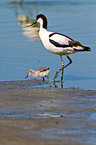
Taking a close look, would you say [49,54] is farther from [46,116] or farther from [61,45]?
[46,116]

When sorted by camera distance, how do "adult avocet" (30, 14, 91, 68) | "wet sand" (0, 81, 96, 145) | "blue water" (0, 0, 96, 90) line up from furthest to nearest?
1. "blue water" (0, 0, 96, 90)
2. "adult avocet" (30, 14, 91, 68)
3. "wet sand" (0, 81, 96, 145)

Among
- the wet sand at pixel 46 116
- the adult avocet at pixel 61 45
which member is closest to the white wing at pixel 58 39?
the adult avocet at pixel 61 45

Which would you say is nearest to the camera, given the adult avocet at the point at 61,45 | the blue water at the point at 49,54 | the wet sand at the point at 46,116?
the wet sand at the point at 46,116

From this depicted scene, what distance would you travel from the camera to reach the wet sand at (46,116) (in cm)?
541

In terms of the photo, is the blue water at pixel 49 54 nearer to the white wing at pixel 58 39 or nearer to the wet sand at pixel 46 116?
the white wing at pixel 58 39

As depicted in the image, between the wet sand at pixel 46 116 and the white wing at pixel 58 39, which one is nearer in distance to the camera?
the wet sand at pixel 46 116

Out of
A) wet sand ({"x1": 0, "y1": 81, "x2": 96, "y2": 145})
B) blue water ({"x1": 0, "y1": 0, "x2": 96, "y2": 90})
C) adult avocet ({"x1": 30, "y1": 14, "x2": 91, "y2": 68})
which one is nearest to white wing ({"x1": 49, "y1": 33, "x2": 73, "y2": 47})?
adult avocet ({"x1": 30, "y1": 14, "x2": 91, "y2": 68})

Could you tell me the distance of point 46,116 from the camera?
6.47 m

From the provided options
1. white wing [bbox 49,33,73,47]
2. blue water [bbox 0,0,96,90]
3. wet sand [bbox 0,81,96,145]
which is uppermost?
white wing [bbox 49,33,73,47]

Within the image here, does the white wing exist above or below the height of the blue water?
above

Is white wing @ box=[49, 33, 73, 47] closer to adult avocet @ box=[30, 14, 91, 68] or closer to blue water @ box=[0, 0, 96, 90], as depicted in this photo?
adult avocet @ box=[30, 14, 91, 68]

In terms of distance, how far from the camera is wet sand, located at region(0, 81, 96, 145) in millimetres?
5410

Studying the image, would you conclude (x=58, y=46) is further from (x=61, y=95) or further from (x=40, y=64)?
(x=61, y=95)

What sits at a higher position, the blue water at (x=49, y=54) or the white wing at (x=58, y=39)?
the white wing at (x=58, y=39)
